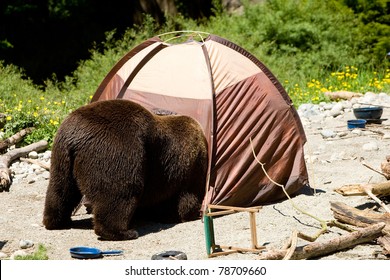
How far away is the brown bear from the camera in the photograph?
6.36 meters

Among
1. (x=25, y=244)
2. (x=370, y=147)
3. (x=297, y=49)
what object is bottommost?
(x=370, y=147)

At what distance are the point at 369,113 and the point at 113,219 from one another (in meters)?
5.51

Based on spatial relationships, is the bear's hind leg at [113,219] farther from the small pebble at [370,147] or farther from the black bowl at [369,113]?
the black bowl at [369,113]

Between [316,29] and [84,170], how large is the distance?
9.61 m

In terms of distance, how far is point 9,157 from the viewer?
920 centimetres

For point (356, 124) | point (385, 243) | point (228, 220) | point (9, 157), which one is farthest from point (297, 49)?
point (385, 243)

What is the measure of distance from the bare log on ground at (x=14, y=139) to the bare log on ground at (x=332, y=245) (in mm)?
5199

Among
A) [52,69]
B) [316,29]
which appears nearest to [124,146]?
[316,29]

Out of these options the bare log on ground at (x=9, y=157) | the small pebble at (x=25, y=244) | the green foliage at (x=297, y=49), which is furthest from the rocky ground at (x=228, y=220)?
the green foliage at (x=297, y=49)

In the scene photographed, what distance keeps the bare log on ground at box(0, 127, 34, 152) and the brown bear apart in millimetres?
3128

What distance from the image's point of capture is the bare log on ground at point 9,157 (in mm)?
8375

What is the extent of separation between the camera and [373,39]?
52.3 ft

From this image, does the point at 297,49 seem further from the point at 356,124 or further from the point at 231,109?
the point at 231,109

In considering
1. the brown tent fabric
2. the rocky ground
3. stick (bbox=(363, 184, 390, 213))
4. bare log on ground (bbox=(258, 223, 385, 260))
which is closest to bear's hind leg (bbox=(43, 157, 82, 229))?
the rocky ground
